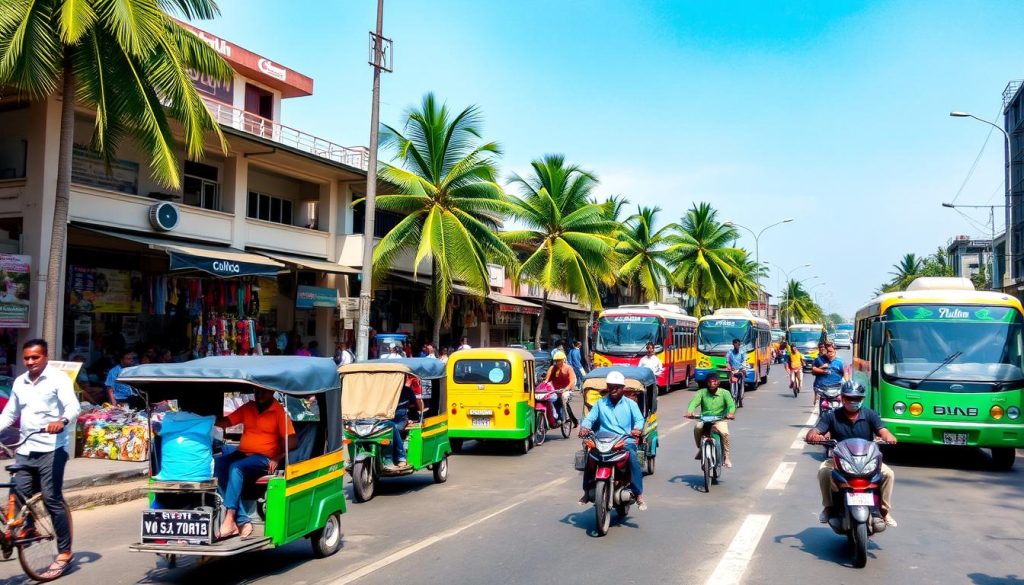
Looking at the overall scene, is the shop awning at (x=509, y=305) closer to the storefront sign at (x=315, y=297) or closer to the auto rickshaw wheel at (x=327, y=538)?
the storefront sign at (x=315, y=297)

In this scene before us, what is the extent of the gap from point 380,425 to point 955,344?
9.07 metres

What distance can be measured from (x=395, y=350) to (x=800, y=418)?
449 inches

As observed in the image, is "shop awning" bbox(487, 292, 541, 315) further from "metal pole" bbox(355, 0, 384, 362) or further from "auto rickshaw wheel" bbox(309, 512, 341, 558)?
"auto rickshaw wheel" bbox(309, 512, 341, 558)

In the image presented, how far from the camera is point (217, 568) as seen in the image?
7324 millimetres

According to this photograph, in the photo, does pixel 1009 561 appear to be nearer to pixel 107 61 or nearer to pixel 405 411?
pixel 405 411

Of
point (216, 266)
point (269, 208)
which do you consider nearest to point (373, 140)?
point (216, 266)

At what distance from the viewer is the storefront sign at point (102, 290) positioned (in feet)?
58.9

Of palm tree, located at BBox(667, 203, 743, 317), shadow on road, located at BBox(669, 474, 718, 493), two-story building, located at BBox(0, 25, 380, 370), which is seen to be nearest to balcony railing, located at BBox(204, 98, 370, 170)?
two-story building, located at BBox(0, 25, 380, 370)

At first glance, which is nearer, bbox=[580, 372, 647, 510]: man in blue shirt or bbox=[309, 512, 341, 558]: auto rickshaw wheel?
bbox=[309, 512, 341, 558]: auto rickshaw wheel

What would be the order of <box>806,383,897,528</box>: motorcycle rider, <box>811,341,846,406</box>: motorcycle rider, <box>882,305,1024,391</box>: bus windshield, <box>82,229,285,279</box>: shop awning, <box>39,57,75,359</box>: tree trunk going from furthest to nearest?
<box>82,229,285,279</box>: shop awning → <box>811,341,846,406</box>: motorcycle rider → <box>39,57,75,359</box>: tree trunk → <box>882,305,1024,391</box>: bus windshield → <box>806,383,897,528</box>: motorcycle rider

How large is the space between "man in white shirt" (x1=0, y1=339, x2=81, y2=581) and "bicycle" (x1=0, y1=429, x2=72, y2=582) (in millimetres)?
56

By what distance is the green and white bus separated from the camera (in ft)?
41.0

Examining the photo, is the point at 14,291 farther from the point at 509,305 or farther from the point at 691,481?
the point at 509,305

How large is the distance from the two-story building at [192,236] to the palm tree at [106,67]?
120 inches
